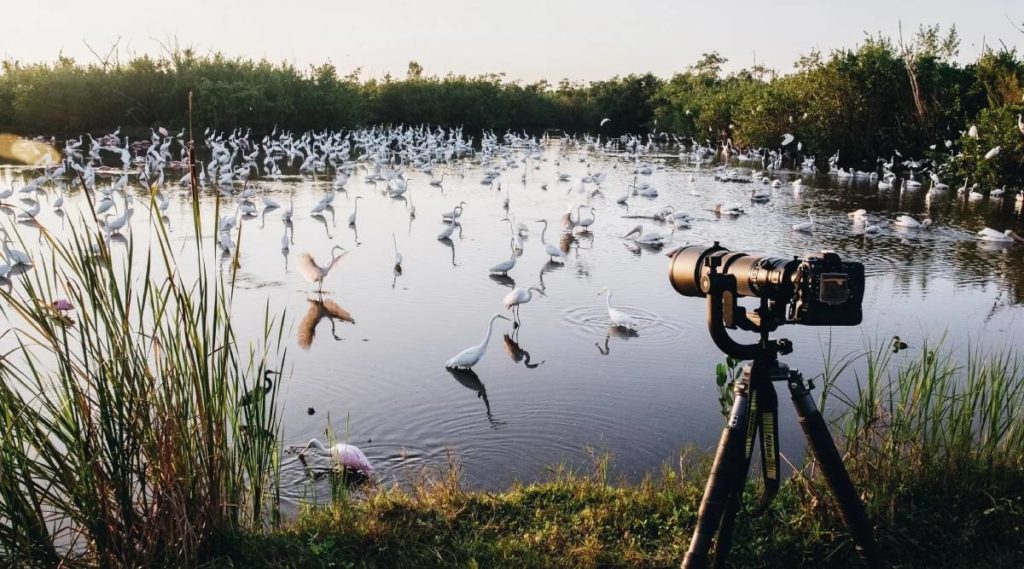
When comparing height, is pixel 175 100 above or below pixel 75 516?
above

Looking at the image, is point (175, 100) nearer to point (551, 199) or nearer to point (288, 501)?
point (551, 199)

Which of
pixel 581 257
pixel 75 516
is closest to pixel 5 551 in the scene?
pixel 75 516

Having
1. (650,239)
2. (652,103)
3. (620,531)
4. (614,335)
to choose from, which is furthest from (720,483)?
(652,103)

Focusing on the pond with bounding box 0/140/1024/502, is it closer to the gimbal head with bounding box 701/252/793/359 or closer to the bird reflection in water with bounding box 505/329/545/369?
the bird reflection in water with bounding box 505/329/545/369

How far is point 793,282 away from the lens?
241 cm

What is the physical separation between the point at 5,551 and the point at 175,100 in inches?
1236

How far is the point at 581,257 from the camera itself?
1033 centimetres

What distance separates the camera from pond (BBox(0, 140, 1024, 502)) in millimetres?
4824

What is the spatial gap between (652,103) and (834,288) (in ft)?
150

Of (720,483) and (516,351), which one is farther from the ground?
(720,483)

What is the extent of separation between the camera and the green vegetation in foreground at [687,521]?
9.50 ft

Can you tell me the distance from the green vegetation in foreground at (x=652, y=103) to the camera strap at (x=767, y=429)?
40.3ft

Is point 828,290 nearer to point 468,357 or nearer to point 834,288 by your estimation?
point 834,288

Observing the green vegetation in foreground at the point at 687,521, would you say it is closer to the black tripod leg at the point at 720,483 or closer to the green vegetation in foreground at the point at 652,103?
the black tripod leg at the point at 720,483
